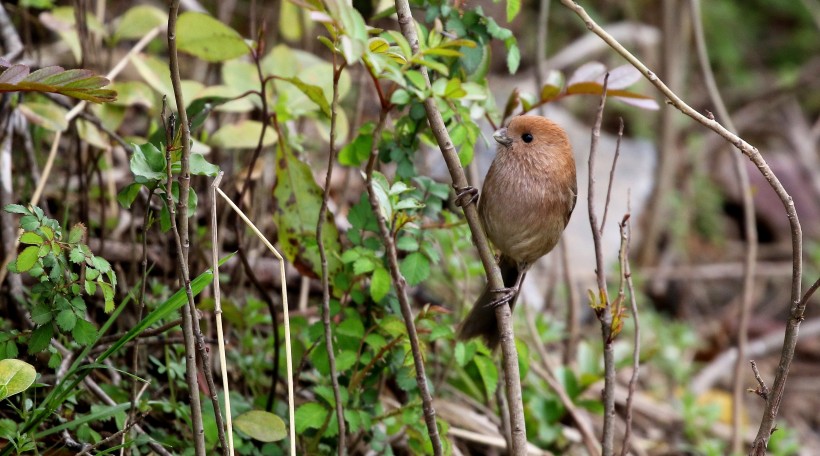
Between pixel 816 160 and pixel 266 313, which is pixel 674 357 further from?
pixel 816 160

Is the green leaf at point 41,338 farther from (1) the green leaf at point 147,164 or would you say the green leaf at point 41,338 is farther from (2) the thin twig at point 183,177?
(1) the green leaf at point 147,164

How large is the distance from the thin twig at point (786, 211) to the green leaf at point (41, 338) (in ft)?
5.00

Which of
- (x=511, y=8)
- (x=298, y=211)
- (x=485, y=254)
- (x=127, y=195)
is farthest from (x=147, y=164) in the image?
(x=511, y=8)

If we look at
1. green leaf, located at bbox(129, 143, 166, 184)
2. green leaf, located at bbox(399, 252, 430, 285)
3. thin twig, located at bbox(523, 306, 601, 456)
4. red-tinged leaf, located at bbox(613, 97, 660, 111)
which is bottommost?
thin twig, located at bbox(523, 306, 601, 456)

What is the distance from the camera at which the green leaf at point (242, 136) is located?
3.03 m

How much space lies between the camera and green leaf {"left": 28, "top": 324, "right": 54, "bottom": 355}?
7.20 ft

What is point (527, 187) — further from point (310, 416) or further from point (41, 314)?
point (41, 314)

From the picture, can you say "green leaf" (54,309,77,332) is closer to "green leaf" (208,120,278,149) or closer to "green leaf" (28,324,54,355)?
"green leaf" (28,324,54,355)

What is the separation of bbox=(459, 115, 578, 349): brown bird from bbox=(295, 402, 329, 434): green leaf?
0.92 meters

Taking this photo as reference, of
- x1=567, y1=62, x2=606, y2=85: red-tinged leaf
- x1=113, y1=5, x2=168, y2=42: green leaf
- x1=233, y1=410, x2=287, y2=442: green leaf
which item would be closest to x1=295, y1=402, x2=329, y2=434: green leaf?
x1=233, y1=410, x2=287, y2=442: green leaf

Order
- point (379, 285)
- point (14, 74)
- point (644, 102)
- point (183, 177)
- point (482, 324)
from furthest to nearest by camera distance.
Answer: point (482, 324) → point (644, 102) → point (379, 285) → point (183, 177) → point (14, 74)

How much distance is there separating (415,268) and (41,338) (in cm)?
102

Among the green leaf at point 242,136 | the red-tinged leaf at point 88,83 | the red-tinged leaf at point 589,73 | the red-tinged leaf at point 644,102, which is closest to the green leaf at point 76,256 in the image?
the red-tinged leaf at point 88,83

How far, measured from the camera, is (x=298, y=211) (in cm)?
280
